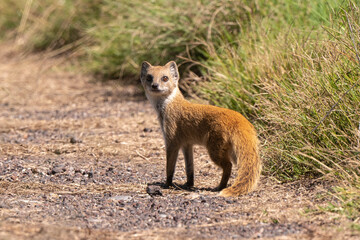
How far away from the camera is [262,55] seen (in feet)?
16.7

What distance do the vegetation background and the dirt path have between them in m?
0.29

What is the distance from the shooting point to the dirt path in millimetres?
2967

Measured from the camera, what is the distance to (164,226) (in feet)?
10.2

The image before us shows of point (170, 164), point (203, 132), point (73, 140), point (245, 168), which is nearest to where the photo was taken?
point (245, 168)

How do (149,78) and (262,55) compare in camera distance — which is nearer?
(149,78)

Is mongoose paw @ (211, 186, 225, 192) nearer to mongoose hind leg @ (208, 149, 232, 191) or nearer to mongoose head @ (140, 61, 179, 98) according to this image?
mongoose hind leg @ (208, 149, 232, 191)

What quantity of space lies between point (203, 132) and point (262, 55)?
1510 millimetres

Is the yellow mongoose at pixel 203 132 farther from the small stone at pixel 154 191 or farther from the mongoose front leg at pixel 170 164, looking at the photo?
the small stone at pixel 154 191

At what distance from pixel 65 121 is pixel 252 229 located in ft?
13.1

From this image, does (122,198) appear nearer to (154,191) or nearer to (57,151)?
(154,191)

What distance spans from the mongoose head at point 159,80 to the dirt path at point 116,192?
28.6 inches

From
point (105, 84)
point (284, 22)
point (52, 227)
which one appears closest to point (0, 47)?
point (105, 84)

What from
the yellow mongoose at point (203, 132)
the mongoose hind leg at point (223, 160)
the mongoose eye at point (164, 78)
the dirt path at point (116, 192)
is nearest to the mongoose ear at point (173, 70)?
the yellow mongoose at point (203, 132)

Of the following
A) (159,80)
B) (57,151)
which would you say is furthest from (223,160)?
(57,151)
